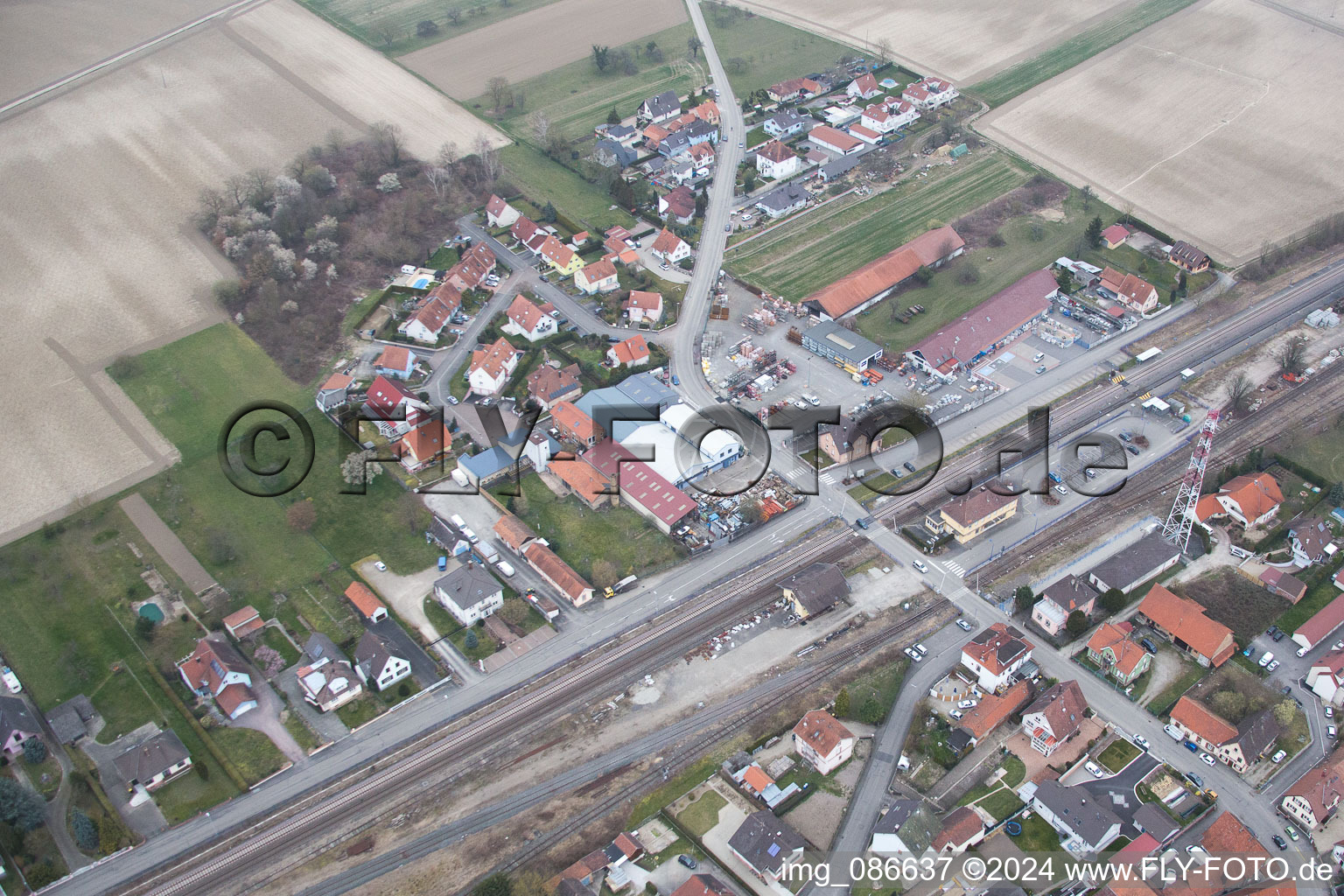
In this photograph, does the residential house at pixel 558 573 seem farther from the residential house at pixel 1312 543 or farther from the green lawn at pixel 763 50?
the green lawn at pixel 763 50

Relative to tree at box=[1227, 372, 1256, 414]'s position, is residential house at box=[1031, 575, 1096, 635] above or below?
above

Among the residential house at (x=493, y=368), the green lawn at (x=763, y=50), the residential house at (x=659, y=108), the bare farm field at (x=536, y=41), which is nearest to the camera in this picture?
the residential house at (x=493, y=368)

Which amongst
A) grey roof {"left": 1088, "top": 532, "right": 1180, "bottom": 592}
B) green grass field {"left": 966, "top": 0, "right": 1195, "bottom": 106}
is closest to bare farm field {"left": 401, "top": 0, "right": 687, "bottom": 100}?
green grass field {"left": 966, "top": 0, "right": 1195, "bottom": 106}

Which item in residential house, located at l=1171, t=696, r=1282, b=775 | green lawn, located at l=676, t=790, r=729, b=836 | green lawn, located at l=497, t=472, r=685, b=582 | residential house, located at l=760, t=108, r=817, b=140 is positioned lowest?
residential house, located at l=1171, t=696, r=1282, b=775

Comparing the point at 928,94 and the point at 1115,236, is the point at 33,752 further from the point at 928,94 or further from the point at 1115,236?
the point at 928,94

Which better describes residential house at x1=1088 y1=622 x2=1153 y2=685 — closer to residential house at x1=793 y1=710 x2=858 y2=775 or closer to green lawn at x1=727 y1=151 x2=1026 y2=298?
residential house at x1=793 y1=710 x2=858 y2=775

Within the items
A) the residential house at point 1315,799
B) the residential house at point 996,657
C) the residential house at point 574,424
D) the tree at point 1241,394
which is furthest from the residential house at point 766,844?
the tree at point 1241,394
